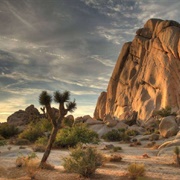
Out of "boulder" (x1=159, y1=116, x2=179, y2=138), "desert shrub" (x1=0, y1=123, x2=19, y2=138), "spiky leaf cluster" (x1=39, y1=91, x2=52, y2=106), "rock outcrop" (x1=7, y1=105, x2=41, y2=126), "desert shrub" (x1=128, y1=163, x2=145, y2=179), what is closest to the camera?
"desert shrub" (x1=128, y1=163, x2=145, y2=179)

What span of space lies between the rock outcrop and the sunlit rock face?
982 inches

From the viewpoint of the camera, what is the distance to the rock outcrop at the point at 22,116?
61.8 metres

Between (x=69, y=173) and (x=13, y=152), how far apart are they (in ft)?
32.9

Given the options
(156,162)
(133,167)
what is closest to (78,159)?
(133,167)

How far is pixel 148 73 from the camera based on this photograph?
69.2 metres

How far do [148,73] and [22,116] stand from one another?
1313 inches

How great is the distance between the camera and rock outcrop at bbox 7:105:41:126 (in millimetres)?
61834

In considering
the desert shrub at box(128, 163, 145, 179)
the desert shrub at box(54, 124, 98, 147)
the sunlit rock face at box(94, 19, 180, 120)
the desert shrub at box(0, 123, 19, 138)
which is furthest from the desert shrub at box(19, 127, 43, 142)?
the sunlit rock face at box(94, 19, 180, 120)

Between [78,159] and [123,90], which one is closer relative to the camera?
[78,159]

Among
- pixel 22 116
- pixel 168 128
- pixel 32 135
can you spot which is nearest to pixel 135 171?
pixel 168 128

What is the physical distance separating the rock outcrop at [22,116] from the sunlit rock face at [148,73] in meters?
24.9

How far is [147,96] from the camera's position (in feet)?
226

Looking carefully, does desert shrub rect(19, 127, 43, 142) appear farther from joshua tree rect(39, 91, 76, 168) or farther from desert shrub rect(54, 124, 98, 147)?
joshua tree rect(39, 91, 76, 168)

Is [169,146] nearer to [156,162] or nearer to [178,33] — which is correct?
[156,162]
